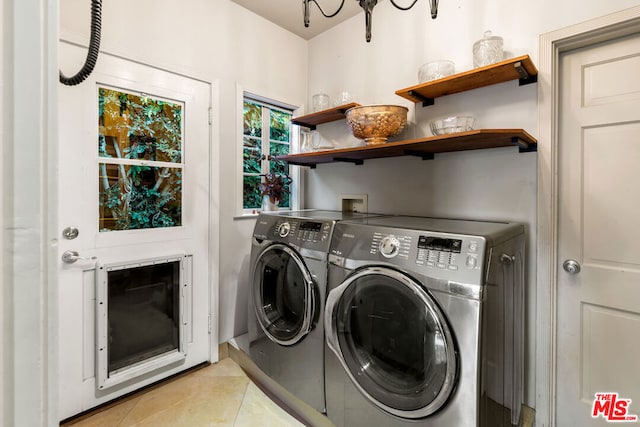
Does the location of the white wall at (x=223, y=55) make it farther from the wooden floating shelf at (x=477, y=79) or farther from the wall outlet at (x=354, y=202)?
the wooden floating shelf at (x=477, y=79)

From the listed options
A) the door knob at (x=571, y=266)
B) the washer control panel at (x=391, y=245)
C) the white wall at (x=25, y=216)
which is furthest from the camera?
the door knob at (x=571, y=266)

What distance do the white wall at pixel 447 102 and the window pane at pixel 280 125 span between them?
14.9 inches

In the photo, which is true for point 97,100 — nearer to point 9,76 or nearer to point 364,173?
point 9,76

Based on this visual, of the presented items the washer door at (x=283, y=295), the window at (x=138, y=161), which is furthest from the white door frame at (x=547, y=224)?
the window at (x=138, y=161)

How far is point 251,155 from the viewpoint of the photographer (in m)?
2.44

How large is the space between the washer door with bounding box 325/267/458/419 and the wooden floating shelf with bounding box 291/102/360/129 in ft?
4.49

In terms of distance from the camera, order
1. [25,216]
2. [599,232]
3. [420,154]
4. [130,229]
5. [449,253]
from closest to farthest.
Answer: [25,216], [449,253], [599,232], [130,229], [420,154]

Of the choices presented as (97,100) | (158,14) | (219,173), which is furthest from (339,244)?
(158,14)

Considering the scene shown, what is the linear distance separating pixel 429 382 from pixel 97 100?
7.17 feet

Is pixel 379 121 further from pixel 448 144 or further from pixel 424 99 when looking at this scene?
pixel 448 144

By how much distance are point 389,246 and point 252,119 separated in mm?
1735

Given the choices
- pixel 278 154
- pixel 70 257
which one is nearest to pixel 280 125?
pixel 278 154

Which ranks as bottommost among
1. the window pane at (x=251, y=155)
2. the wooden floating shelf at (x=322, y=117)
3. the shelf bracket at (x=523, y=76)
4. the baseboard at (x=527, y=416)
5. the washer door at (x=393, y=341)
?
the baseboard at (x=527, y=416)

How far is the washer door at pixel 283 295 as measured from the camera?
5.22ft
